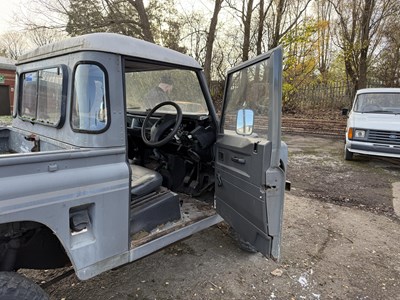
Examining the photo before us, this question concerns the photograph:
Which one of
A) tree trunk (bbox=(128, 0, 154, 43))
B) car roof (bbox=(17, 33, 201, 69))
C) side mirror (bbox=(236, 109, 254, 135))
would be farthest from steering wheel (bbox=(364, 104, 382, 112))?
tree trunk (bbox=(128, 0, 154, 43))

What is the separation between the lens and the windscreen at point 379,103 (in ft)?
24.3

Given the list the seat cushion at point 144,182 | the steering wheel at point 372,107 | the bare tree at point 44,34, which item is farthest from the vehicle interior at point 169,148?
the bare tree at point 44,34

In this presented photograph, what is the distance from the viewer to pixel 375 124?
693cm

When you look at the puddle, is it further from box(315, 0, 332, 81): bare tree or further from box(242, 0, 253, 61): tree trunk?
box(315, 0, 332, 81): bare tree

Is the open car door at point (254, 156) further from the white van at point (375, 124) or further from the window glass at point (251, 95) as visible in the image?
the white van at point (375, 124)

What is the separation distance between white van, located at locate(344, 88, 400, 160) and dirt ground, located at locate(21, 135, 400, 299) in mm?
2421

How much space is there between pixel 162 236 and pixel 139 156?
1.61 meters

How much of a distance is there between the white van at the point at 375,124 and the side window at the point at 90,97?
673cm

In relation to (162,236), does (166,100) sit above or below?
above

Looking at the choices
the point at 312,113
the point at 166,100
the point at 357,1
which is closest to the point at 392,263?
the point at 166,100

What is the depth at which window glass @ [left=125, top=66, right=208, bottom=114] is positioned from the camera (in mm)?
3135

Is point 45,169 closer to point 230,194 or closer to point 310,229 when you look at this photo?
point 230,194

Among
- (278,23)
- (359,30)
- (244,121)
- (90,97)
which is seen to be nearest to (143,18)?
(278,23)

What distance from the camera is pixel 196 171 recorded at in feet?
11.5
